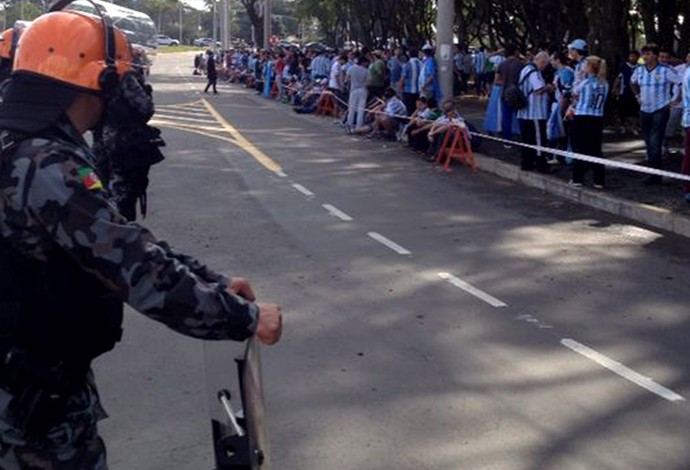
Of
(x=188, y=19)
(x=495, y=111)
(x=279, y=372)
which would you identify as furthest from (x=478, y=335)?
(x=188, y=19)

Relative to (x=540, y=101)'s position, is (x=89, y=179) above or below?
above

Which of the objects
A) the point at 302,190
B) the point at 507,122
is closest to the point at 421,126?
the point at 507,122

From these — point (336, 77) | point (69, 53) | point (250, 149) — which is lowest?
point (250, 149)

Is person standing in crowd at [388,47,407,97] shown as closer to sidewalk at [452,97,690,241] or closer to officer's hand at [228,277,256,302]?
sidewalk at [452,97,690,241]

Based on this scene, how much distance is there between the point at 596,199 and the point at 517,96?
9.22 ft

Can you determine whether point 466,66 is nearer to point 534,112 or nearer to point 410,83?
point 410,83

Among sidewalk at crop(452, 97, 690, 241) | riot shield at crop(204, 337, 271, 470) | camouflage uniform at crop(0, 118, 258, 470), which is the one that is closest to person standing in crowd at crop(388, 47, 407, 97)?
sidewalk at crop(452, 97, 690, 241)

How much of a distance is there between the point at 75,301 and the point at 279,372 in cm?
405

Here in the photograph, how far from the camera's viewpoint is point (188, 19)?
17262 cm

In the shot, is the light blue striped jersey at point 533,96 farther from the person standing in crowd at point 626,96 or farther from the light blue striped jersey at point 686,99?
the person standing in crowd at point 626,96

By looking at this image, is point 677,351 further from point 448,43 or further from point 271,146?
point 448,43

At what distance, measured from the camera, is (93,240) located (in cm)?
266

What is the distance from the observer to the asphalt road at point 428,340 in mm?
5547

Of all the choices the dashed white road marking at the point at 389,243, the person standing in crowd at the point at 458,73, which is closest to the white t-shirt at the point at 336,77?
the person standing in crowd at the point at 458,73
